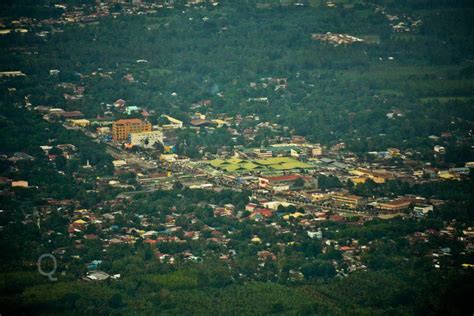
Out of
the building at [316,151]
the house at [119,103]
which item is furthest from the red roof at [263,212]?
the house at [119,103]

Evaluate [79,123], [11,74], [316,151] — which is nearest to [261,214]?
[316,151]

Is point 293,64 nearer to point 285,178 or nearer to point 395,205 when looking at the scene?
point 285,178

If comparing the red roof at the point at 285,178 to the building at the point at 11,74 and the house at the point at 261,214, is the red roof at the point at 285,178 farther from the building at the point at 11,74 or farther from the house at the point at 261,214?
the building at the point at 11,74

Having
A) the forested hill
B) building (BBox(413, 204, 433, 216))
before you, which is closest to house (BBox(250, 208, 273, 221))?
building (BBox(413, 204, 433, 216))

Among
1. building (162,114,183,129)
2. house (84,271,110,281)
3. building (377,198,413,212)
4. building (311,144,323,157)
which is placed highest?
house (84,271,110,281)

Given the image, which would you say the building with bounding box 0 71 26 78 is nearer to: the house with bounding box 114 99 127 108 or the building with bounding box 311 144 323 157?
the house with bounding box 114 99 127 108
